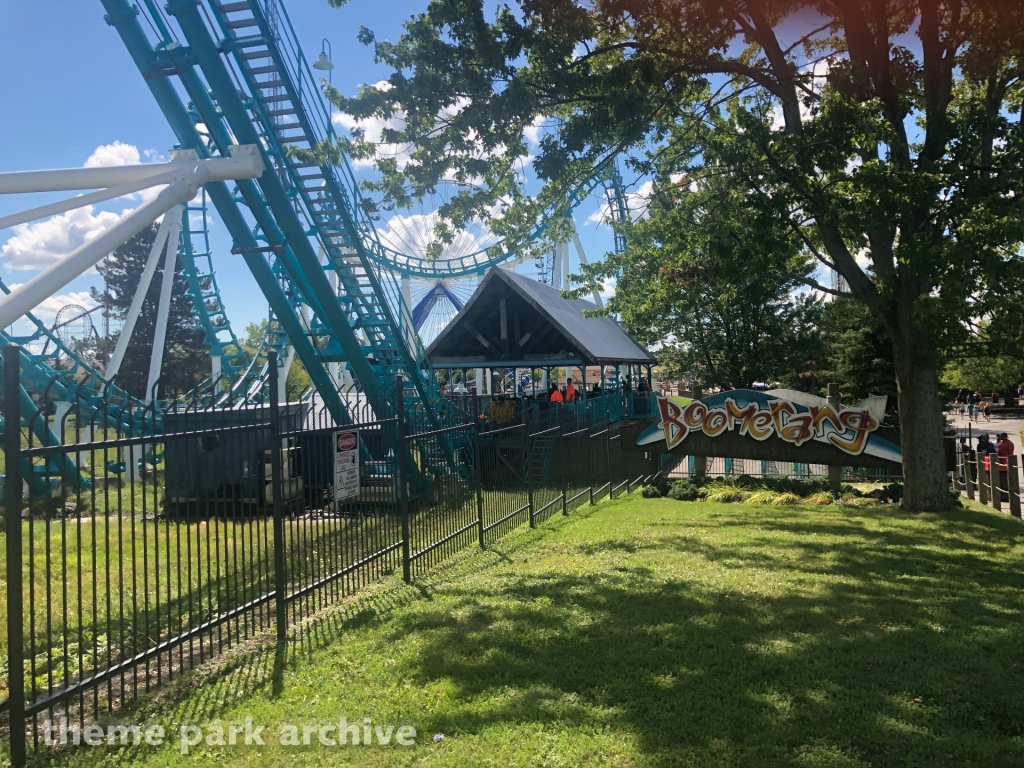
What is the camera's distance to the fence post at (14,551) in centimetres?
415

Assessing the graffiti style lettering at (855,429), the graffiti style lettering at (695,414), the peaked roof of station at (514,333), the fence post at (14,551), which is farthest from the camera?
the peaked roof of station at (514,333)

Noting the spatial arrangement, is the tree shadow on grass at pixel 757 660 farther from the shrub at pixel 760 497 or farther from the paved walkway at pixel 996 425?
the paved walkway at pixel 996 425

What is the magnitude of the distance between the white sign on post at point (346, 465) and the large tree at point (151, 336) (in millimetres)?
44982

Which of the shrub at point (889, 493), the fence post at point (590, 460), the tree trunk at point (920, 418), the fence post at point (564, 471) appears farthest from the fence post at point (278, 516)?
the shrub at point (889, 493)

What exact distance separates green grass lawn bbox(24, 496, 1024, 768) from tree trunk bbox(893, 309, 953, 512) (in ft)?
11.8

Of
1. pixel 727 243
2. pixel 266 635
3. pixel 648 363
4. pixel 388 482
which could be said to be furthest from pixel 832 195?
pixel 648 363

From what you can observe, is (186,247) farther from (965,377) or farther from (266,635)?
(965,377)

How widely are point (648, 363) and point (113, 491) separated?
22.3 m

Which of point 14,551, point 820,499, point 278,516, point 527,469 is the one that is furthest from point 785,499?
point 14,551

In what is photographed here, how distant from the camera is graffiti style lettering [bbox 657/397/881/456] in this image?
15.8m

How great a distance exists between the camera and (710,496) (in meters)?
16.5

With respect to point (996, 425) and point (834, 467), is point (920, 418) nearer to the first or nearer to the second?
point (834, 467)

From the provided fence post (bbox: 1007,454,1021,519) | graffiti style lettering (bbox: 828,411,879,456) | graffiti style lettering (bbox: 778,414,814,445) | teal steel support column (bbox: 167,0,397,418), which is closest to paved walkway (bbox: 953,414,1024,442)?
graffiti style lettering (bbox: 828,411,879,456)

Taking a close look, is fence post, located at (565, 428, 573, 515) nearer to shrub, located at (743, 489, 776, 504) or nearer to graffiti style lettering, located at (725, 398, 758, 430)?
shrub, located at (743, 489, 776, 504)
